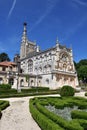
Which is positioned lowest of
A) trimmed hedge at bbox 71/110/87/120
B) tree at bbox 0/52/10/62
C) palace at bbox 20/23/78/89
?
trimmed hedge at bbox 71/110/87/120

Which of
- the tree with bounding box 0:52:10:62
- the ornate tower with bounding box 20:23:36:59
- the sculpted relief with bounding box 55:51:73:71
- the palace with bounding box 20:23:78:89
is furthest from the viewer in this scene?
the tree with bounding box 0:52:10:62

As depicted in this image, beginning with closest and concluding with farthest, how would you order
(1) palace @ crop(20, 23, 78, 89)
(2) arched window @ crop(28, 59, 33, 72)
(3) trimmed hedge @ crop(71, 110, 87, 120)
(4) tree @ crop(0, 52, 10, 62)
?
(3) trimmed hedge @ crop(71, 110, 87, 120) < (1) palace @ crop(20, 23, 78, 89) < (2) arched window @ crop(28, 59, 33, 72) < (4) tree @ crop(0, 52, 10, 62)

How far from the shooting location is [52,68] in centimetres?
5662

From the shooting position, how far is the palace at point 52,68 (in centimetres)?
5663

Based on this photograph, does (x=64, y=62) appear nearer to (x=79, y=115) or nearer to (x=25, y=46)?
(x=25, y=46)

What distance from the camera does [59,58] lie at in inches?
2304

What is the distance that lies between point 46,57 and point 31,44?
19.5m

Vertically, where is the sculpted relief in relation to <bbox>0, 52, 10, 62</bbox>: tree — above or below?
below

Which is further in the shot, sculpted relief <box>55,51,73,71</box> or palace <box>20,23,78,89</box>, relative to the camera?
sculpted relief <box>55,51,73,71</box>

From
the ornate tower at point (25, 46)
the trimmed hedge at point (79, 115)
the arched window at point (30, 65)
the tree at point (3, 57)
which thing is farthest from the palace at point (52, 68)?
the trimmed hedge at point (79, 115)

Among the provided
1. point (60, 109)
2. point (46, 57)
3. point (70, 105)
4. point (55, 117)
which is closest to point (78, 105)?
point (70, 105)

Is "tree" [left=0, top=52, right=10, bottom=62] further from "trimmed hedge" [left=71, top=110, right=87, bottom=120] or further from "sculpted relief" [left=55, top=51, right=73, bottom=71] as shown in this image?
"trimmed hedge" [left=71, top=110, right=87, bottom=120]

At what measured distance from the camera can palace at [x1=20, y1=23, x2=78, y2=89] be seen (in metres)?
56.6

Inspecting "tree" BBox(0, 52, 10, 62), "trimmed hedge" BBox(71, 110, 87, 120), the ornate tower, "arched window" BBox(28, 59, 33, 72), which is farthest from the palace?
"trimmed hedge" BBox(71, 110, 87, 120)
